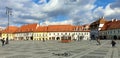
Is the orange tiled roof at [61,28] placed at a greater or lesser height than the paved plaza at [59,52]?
greater

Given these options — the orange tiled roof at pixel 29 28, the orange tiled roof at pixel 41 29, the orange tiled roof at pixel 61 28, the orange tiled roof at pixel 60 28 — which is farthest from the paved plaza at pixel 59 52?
the orange tiled roof at pixel 29 28

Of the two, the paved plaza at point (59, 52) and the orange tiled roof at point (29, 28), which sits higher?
the orange tiled roof at point (29, 28)

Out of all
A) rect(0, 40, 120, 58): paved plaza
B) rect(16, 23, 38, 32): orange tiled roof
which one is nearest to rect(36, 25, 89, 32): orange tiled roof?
rect(16, 23, 38, 32): orange tiled roof

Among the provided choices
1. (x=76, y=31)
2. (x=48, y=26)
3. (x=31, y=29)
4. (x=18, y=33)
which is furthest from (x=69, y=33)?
(x=18, y=33)

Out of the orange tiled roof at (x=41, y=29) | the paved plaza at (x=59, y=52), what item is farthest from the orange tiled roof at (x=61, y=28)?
the paved plaza at (x=59, y=52)

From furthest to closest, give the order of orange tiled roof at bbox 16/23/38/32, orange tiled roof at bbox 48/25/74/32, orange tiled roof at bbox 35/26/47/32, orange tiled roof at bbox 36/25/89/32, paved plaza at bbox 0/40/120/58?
orange tiled roof at bbox 16/23/38/32 < orange tiled roof at bbox 35/26/47/32 < orange tiled roof at bbox 36/25/89/32 < orange tiled roof at bbox 48/25/74/32 < paved plaza at bbox 0/40/120/58

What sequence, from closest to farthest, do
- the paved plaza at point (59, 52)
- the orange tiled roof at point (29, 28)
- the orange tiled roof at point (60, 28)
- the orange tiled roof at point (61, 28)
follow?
the paved plaza at point (59, 52), the orange tiled roof at point (61, 28), the orange tiled roof at point (60, 28), the orange tiled roof at point (29, 28)

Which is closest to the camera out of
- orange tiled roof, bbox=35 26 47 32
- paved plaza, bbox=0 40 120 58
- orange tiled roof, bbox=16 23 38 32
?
paved plaza, bbox=0 40 120 58

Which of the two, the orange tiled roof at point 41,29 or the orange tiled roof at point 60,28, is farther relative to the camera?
the orange tiled roof at point 41,29

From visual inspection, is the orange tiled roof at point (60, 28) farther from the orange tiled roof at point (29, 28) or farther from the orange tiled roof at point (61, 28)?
the orange tiled roof at point (29, 28)

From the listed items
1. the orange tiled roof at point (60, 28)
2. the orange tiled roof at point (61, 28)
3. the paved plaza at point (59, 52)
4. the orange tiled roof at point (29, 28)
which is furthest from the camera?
the orange tiled roof at point (29, 28)

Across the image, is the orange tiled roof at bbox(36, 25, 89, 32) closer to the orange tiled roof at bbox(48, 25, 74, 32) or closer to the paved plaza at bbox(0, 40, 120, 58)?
the orange tiled roof at bbox(48, 25, 74, 32)

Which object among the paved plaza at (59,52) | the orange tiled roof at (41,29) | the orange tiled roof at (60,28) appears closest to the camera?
the paved plaza at (59,52)

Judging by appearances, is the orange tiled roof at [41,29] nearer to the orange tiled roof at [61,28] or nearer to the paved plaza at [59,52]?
the orange tiled roof at [61,28]
